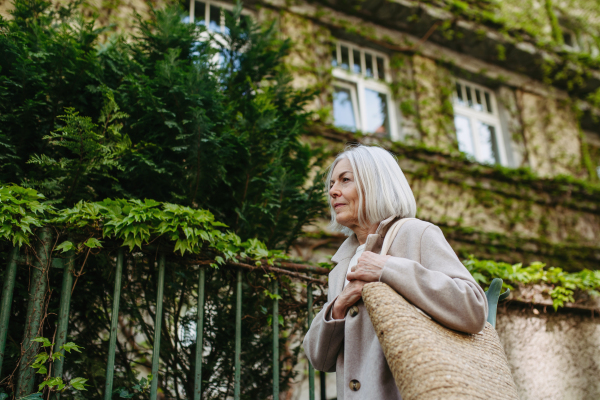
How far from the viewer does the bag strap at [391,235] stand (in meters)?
2.12

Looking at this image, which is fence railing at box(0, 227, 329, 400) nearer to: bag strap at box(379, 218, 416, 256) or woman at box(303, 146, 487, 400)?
woman at box(303, 146, 487, 400)

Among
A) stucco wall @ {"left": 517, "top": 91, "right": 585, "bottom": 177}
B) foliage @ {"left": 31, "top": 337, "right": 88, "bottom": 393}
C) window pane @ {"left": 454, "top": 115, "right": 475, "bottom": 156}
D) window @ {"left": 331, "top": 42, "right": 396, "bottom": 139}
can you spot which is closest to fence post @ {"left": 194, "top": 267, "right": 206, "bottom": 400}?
foliage @ {"left": 31, "top": 337, "right": 88, "bottom": 393}

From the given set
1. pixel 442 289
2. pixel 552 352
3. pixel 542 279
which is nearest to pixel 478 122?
pixel 542 279

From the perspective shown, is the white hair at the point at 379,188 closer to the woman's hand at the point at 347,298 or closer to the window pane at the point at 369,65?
the woman's hand at the point at 347,298

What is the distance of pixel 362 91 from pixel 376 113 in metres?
0.47

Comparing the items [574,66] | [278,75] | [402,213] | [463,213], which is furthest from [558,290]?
[574,66]

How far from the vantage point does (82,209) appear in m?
2.55

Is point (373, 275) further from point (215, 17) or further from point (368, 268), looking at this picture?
point (215, 17)

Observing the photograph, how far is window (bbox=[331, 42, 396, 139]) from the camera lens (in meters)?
8.08

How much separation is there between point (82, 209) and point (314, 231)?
418cm

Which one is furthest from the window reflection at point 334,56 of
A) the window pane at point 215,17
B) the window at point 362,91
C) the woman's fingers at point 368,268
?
the woman's fingers at point 368,268

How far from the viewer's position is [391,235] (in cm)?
217

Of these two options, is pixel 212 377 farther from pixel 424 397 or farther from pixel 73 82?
pixel 73 82

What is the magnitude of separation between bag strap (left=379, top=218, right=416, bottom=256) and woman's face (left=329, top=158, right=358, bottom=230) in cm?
25
